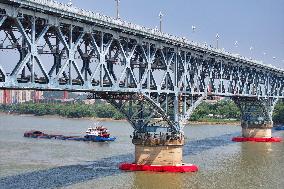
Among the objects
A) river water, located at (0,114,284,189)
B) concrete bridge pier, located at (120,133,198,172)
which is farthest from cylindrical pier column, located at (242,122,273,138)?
concrete bridge pier, located at (120,133,198,172)

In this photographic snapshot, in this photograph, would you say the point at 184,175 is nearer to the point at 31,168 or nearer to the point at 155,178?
the point at 155,178

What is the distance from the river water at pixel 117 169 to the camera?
200 ft

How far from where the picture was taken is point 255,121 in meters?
125

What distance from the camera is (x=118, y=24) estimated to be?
185 ft

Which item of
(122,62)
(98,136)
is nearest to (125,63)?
(122,62)

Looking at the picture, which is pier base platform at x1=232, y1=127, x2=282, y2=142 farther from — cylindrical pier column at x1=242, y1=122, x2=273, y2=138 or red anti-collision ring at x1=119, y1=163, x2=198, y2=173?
red anti-collision ring at x1=119, y1=163, x2=198, y2=173

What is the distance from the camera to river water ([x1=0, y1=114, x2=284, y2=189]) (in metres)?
61.0

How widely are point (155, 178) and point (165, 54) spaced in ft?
57.7

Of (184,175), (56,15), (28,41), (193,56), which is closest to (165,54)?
(193,56)

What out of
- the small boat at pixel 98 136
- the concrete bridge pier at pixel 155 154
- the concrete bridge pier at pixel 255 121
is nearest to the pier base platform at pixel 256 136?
the concrete bridge pier at pixel 255 121

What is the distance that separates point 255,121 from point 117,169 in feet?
204

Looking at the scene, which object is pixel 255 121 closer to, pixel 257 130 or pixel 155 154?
pixel 257 130

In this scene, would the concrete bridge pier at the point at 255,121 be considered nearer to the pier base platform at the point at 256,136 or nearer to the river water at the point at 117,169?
the pier base platform at the point at 256,136

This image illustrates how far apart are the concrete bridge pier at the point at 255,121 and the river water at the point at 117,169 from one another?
15395mm
